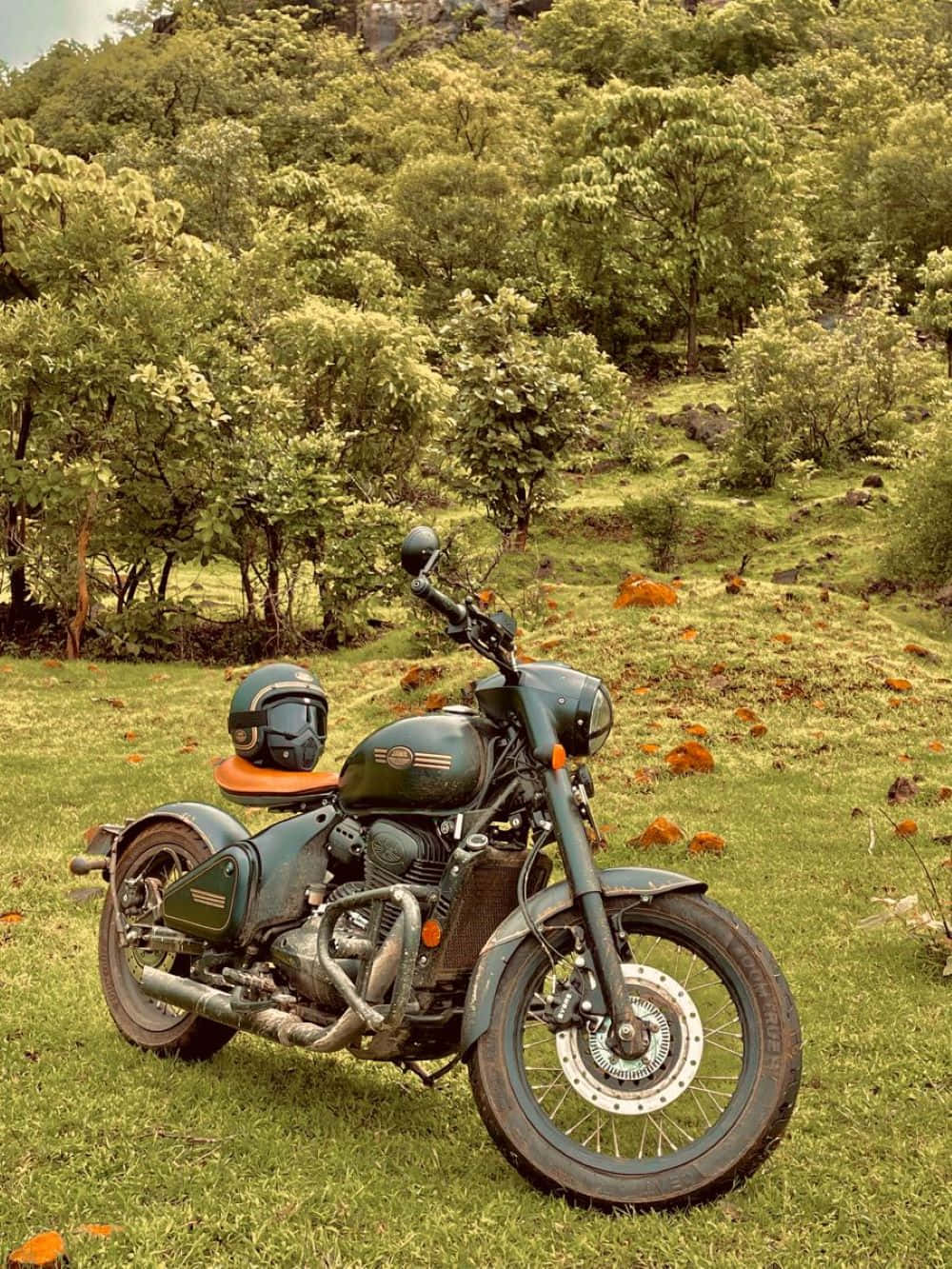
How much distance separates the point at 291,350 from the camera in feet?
46.8

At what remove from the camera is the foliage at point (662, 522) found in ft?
53.4

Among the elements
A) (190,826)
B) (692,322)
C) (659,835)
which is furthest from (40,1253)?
(692,322)

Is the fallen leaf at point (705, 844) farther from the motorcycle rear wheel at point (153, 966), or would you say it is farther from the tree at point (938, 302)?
the tree at point (938, 302)

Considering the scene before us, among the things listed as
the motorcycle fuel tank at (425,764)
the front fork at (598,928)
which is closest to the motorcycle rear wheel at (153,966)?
the motorcycle fuel tank at (425,764)

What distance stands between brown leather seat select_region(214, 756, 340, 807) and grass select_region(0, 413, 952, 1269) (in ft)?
3.15

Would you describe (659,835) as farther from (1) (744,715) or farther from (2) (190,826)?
(2) (190,826)

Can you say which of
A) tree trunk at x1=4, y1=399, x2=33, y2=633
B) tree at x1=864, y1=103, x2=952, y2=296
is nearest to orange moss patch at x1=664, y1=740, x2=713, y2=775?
tree trunk at x1=4, y1=399, x2=33, y2=633

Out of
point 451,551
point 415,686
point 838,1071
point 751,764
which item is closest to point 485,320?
point 451,551

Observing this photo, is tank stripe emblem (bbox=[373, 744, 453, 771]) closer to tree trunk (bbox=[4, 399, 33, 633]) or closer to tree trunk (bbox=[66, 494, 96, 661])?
tree trunk (bbox=[66, 494, 96, 661])

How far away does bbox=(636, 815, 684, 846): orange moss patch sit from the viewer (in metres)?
6.56

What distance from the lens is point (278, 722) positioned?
4.09 metres

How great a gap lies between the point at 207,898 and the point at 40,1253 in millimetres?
1290

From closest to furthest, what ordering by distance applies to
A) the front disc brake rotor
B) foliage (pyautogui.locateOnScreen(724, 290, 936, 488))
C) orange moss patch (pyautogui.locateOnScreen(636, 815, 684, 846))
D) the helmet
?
the front disc brake rotor, the helmet, orange moss patch (pyautogui.locateOnScreen(636, 815, 684, 846)), foliage (pyautogui.locateOnScreen(724, 290, 936, 488))

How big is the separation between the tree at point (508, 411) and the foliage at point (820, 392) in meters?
5.40
